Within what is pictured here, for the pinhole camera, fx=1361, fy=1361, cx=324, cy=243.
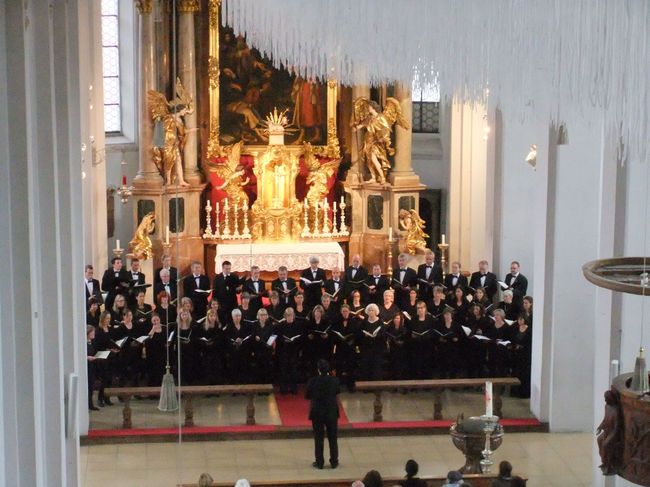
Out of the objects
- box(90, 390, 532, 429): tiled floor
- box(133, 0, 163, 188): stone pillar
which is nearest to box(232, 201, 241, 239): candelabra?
box(133, 0, 163, 188): stone pillar

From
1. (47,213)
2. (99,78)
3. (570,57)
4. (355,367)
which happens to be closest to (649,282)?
(570,57)

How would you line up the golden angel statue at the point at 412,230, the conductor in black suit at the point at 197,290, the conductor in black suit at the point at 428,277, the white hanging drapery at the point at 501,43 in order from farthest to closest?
the golden angel statue at the point at 412,230, the conductor in black suit at the point at 428,277, the conductor in black suit at the point at 197,290, the white hanging drapery at the point at 501,43

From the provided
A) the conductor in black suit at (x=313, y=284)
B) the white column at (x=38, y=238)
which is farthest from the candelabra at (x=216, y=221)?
the white column at (x=38, y=238)

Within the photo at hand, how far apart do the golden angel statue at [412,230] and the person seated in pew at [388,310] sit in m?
5.59

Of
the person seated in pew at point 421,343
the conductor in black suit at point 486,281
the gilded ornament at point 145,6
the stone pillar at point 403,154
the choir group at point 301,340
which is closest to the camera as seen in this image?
the choir group at point 301,340

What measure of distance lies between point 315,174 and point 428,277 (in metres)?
4.50

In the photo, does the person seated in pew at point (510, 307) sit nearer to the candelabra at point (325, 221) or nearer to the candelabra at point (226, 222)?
the candelabra at point (325, 221)

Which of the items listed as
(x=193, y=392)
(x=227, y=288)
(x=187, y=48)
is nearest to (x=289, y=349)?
(x=193, y=392)

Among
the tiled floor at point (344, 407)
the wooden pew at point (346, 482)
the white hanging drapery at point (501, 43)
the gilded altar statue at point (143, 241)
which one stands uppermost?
the white hanging drapery at point (501, 43)

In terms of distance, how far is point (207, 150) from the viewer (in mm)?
24750

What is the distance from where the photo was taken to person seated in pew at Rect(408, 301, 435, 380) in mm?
18391

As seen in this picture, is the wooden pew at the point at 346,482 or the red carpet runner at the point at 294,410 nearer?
the wooden pew at the point at 346,482

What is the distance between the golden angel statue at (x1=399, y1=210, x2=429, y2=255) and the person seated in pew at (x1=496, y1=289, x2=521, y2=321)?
14.7 feet

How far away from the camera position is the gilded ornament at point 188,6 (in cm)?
2397
